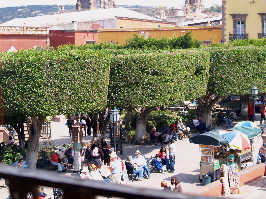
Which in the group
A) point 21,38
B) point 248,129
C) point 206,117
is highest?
point 21,38

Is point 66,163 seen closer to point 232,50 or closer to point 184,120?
point 184,120

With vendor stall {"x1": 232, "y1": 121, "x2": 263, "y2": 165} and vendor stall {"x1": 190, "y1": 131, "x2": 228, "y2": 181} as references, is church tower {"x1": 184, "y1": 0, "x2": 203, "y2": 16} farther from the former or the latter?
vendor stall {"x1": 190, "y1": 131, "x2": 228, "y2": 181}

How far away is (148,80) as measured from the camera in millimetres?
24922

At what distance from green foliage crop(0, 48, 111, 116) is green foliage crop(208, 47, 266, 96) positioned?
434 inches

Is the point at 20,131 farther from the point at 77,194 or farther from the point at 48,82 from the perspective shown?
the point at 77,194

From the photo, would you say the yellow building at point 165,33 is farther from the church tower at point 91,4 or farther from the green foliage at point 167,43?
the church tower at point 91,4

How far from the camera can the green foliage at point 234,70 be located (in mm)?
31172

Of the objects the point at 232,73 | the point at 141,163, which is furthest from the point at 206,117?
the point at 141,163

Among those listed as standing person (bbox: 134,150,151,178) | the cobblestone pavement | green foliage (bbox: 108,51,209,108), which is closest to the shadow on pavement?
the cobblestone pavement

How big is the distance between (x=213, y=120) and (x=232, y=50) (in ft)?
15.8

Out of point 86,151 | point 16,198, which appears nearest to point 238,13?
point 86,151

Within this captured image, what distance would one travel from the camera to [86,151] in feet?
76.1

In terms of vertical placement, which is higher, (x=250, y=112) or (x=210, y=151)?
(x=210, y=151)

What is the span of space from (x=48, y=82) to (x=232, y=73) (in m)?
14.1
